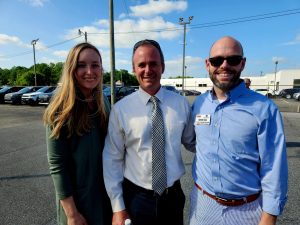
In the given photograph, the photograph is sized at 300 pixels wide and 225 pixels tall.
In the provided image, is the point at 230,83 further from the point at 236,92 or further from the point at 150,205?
the point at 150,205

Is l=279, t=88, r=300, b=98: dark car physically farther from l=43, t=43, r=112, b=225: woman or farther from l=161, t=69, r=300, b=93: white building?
l=43, t=43, r=112, b=225: woman

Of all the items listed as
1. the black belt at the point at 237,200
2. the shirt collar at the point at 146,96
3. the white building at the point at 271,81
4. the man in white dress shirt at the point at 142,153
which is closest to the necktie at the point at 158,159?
the man in white dress shirt at the point at 142,153

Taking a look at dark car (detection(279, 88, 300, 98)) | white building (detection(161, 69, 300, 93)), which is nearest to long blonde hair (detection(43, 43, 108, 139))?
dark car (detection(279, 88, 300, 98))

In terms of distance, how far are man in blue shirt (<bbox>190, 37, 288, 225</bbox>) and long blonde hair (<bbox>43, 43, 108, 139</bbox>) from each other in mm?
923

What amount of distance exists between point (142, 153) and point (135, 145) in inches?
Answer: 3.4

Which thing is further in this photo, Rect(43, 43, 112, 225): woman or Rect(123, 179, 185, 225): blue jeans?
Rect(123, 179, 185, 225): blue jeans

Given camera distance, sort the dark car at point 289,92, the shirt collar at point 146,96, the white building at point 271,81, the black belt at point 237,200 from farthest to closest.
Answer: the white building at point 271,81 < the dark car at point 289,92 < the shirt collar at point 146,96 < the black belt at point 237,200

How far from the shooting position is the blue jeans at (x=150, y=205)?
201 cm

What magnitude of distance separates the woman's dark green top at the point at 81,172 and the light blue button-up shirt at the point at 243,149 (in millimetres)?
847

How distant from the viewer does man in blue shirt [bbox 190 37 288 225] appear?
178 centimetres

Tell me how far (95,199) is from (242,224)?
117 centimetres

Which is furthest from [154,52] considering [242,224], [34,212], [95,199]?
[34,212]

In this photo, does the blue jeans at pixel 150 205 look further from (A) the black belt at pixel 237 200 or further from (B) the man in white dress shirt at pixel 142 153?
(A) the black belt at pixel 237 200

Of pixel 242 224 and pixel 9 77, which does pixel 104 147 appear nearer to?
pixel 242 224
